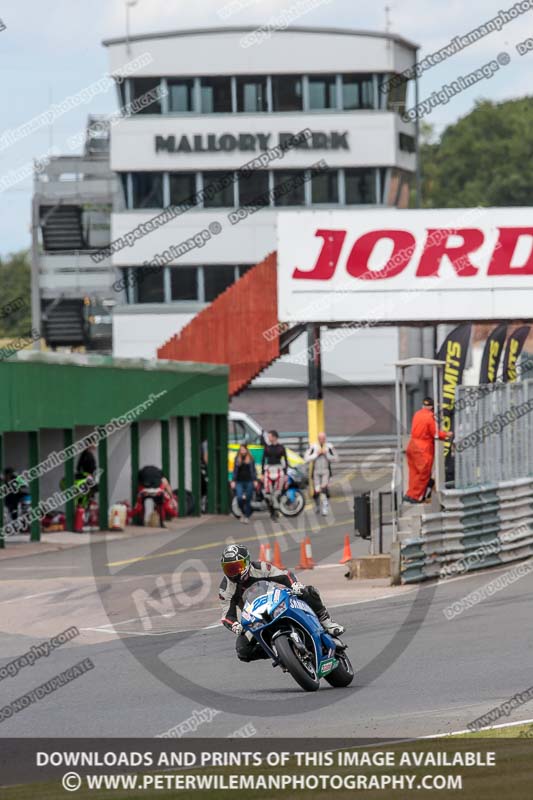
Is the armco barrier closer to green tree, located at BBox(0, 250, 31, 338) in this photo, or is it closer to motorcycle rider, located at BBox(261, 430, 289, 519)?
motorcycle rider, located at BBox(261, 430, 289, 519)

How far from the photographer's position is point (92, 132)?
66.2m

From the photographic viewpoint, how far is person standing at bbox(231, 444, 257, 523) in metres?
32.8

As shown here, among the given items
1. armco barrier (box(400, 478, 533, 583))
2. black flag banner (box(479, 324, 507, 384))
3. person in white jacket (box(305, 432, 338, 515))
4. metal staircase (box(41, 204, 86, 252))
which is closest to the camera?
armco barrier (box(400, 478, 533, 583))

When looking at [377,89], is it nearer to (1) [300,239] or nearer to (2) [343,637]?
(1) [300,239]

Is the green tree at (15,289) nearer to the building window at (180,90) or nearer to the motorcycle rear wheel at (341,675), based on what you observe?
the building window at (180,90)

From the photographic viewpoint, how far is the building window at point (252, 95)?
6384cm

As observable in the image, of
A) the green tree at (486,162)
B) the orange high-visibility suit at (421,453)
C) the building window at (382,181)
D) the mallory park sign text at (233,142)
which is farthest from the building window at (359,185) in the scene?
the green tree at (486,162)

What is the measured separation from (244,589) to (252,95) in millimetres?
52646

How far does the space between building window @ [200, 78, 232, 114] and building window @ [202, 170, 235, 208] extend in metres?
2.49

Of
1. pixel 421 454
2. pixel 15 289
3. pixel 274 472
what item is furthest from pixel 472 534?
pixel 15 289

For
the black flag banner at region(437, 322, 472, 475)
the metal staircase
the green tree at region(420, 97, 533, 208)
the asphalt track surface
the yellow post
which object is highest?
the green tree at region(420, 97, 533, 208)

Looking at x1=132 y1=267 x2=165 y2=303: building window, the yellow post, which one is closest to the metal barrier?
the yellow post

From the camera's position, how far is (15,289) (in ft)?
438
